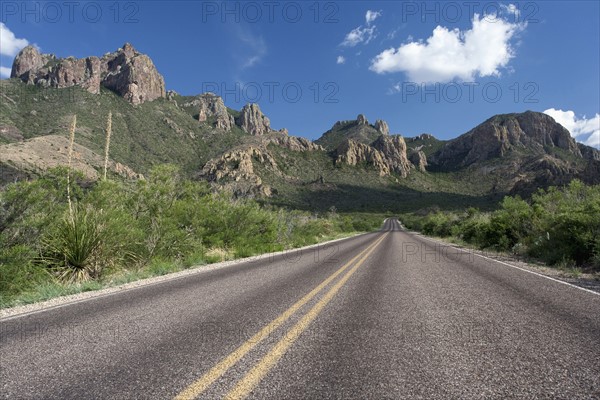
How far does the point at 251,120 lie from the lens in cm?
18612

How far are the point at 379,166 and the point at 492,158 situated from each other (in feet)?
152

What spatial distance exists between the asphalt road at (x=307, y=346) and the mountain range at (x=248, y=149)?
188 ft

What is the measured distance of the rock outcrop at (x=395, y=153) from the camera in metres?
150

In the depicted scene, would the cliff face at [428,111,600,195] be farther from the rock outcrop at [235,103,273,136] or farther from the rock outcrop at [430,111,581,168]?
the rock outcrop at [235,103,273,136]

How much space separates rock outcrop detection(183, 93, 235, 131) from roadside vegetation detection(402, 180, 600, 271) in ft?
440

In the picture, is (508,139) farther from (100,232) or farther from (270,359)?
(270,359)

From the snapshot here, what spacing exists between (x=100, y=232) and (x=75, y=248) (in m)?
0.65

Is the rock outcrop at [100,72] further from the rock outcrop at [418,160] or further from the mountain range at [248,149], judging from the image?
the rock outcrop at [418,160]

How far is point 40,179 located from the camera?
23.9 feet

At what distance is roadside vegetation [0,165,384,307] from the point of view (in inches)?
Answer: 255

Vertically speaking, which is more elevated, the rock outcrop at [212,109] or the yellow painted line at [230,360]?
the rock outcrop at [212,109]

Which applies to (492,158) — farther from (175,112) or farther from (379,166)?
(175,112)

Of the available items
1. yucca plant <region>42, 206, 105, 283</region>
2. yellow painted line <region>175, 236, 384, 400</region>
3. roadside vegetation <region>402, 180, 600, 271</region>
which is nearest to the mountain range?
yucca plant <region>42, 206, 105, 283</region>

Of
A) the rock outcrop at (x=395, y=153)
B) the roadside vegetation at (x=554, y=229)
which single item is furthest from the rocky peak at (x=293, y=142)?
the roadside vegetation at (x=554, y=229)
